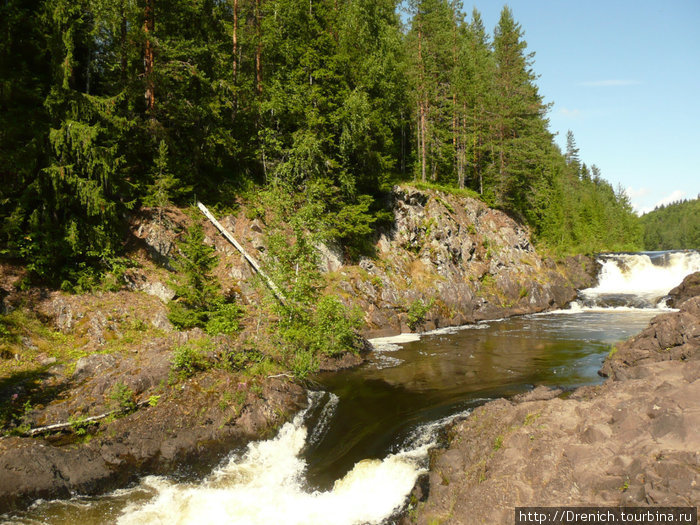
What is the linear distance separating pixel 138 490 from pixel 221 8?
25.2m

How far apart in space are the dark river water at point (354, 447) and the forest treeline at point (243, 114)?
25.5ft

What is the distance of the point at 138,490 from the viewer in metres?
8.09

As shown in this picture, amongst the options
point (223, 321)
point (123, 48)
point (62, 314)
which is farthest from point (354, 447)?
point (123, 48)

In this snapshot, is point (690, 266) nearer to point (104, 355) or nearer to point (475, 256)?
point (475, 256)

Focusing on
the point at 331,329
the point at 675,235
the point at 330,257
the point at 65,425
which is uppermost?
the point at 675,235

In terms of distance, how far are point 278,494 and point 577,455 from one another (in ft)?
19.3

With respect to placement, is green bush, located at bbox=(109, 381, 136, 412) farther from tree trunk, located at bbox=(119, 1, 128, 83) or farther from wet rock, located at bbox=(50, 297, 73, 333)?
tree trunk, located at bbox=(119, 1, 128, 83)

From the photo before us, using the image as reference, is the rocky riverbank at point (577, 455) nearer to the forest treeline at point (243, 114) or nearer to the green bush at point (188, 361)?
the green bush at point (188, 361)

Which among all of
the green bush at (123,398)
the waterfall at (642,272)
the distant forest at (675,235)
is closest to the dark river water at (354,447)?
the green bush at (123,398)

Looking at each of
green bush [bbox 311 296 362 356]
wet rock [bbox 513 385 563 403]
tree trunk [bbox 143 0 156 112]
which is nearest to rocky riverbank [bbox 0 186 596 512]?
green bush [bbox 311 296 362 356]

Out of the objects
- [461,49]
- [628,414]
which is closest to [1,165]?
[628,414]

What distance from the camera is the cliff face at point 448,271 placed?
75.6 feet

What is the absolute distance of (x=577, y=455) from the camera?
21.4 ft

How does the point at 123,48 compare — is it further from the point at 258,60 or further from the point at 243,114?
the point at 258,60
